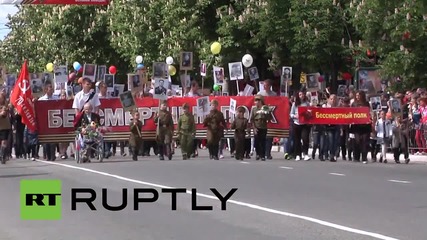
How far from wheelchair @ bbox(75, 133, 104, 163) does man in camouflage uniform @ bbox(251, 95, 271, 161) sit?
4.22 metres

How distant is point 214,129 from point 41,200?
1191 cm

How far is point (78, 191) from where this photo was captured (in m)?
18.8

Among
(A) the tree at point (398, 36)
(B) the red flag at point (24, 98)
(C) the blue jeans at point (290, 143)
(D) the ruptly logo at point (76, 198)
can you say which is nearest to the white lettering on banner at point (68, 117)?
(B) the red flag at point (24, 98)

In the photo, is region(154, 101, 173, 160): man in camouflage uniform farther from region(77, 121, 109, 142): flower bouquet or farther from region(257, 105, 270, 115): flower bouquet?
region(257, 105, 270, 115): flower bouquet

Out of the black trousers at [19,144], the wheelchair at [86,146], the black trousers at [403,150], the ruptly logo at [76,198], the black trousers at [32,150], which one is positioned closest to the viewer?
the ruptly logo at [76,198]

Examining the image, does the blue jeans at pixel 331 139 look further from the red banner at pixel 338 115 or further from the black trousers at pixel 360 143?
the black trousers at pixel 360 143

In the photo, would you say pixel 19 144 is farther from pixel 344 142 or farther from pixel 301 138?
pixel 344 142

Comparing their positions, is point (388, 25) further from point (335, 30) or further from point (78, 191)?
point (78, 191)

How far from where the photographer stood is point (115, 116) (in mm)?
31109

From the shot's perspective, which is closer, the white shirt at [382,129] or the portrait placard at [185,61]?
the white shirt at [382,129]

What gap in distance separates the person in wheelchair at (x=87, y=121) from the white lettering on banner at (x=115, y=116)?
6.16ft

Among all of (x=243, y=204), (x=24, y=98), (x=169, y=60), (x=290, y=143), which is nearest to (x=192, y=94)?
(x=290, y=143)

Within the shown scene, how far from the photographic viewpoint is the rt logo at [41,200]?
51.0 ft

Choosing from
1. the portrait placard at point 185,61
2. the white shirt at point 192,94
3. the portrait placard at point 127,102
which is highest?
the portrait placard at point 185,61
